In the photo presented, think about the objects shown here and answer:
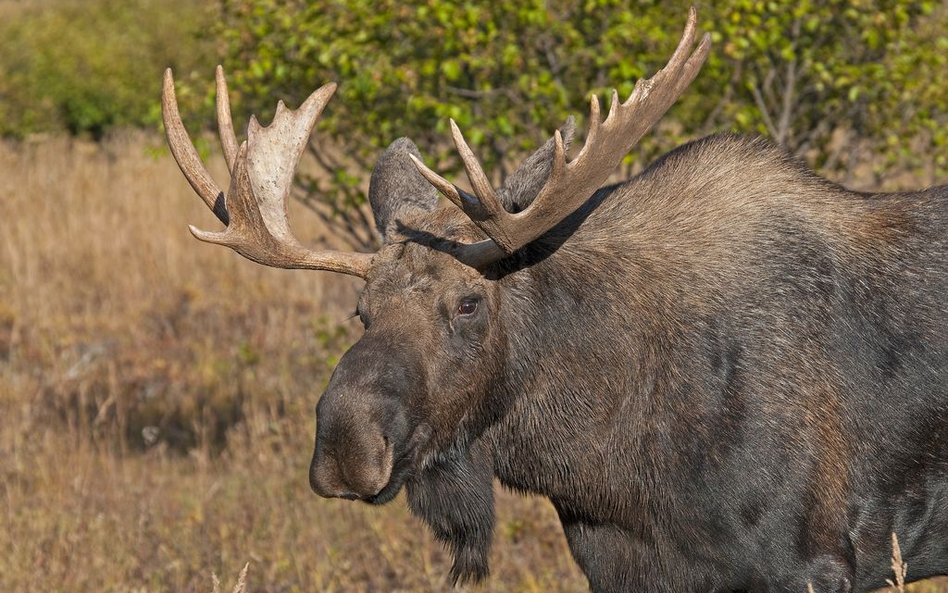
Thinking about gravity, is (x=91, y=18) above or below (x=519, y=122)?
above

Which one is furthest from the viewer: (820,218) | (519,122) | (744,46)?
(519,122)

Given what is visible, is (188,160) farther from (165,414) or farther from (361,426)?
(165,414)

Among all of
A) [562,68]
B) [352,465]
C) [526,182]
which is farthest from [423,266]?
[562,68]

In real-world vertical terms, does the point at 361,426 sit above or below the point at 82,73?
below

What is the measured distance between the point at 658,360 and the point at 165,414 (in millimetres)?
5569

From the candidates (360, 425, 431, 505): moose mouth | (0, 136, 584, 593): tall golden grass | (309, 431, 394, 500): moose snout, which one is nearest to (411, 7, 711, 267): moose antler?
(360, 425, 431, 505): moose mouth

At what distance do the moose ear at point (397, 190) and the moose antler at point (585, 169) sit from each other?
56cm

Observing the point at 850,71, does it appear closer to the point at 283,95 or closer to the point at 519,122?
the point at 519,122

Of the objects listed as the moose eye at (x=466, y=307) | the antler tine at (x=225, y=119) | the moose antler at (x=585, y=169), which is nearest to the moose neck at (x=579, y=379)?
the moose eye at (x=466, y=307)

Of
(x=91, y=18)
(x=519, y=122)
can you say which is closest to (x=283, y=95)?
(x=519, y=122)

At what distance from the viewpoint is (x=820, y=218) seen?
15.1 feet

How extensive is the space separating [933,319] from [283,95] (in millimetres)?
4889

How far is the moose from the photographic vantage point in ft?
13.7

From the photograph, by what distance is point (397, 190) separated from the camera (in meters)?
4.80
